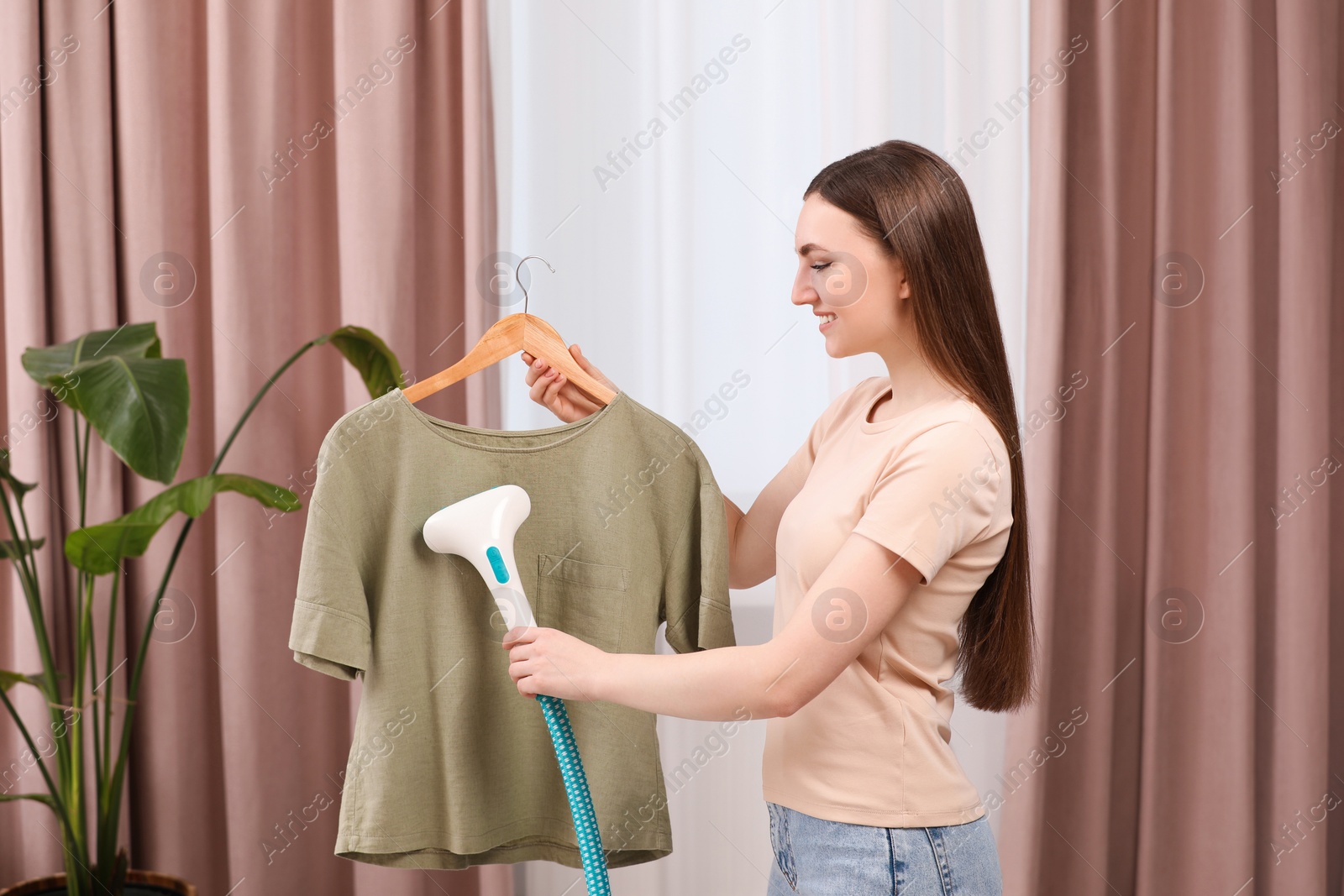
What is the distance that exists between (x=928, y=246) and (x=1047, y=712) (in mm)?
1109

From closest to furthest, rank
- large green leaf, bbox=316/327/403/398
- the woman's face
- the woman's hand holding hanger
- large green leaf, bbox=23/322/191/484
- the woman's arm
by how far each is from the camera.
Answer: the woman's arm < the woman's face < the woman's hand holding hanger < large green leaf, bbox=23/322/191/484 < large green leaf, bbox=316/327/403/398

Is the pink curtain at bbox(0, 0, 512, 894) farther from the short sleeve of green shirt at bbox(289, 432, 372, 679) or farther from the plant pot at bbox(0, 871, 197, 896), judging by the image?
the short sleeve of green shirt at bbox(289, 432, 372, 679)

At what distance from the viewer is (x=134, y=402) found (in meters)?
1.35

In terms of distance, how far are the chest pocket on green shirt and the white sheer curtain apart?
735mm

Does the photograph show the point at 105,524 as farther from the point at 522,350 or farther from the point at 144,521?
the point at 522,350

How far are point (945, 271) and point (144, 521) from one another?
3.73 ft

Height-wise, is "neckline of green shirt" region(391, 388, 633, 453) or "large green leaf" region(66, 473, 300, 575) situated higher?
"neckline of green shirt" region(391, 388, 633, 453)

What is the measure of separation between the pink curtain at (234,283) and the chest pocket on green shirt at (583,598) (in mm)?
705

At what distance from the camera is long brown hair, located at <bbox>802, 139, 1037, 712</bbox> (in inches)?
38.3

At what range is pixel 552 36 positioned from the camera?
5.98ft

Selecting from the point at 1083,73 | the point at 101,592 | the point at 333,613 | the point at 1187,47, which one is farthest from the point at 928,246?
the point at 101,592

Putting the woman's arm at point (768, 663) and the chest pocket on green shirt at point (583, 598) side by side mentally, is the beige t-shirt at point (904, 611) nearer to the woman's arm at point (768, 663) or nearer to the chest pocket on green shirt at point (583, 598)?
the woman's arm at point (768, 663)

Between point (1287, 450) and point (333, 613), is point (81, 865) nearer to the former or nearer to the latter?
point (333, 613)

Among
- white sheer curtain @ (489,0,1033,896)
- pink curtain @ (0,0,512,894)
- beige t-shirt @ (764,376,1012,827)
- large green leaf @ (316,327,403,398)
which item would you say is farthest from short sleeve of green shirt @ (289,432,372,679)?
white sheer curtain @ (489,0,1033,896)
